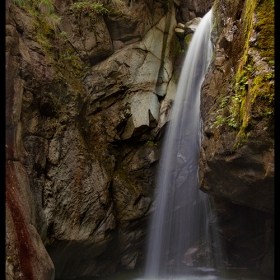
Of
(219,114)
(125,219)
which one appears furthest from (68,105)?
(219,114)

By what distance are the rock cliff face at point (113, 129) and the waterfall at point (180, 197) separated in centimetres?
39

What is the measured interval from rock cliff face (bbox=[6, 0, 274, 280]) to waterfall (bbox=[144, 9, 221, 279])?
39cm

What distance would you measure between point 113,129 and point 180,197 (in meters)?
3.29

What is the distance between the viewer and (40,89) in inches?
346

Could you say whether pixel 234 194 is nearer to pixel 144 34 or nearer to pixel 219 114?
pixel 219 114

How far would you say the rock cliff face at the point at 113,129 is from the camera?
6215mm

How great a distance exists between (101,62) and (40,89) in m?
3.10

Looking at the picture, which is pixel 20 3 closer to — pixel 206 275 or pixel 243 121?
pixel 243 121

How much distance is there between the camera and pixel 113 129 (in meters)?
10.4

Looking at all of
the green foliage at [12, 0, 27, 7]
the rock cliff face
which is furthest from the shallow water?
the green foliage at [12, 0, 27, 7]

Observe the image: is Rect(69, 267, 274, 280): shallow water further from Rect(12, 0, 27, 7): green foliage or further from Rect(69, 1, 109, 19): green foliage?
Rect(69, 1, 109, 19): green foliage

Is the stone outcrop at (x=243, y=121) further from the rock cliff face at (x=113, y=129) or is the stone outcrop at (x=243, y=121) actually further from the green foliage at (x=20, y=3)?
the green foliage at (x=20, y=3)

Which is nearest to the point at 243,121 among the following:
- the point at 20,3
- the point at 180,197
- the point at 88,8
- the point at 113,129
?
the point at 180,197

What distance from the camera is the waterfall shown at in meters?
10.2
